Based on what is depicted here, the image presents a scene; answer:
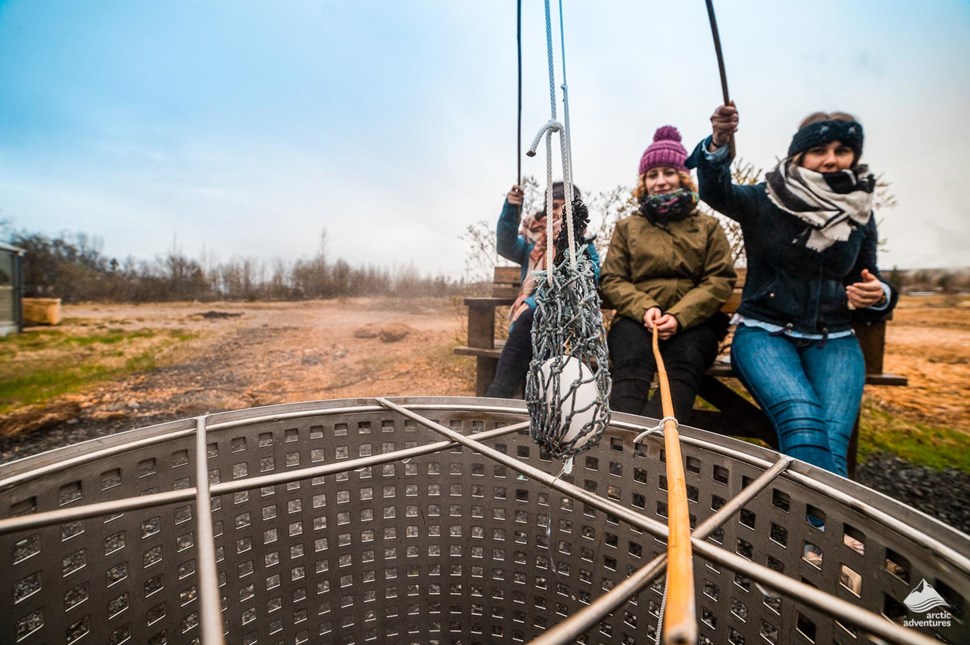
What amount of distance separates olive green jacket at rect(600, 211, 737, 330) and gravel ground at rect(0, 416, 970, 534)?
48.6 inches

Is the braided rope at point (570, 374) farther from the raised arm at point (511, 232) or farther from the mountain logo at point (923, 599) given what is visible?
the raised arm at point (511, 232)

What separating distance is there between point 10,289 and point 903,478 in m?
9.59

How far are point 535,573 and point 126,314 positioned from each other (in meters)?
9.66

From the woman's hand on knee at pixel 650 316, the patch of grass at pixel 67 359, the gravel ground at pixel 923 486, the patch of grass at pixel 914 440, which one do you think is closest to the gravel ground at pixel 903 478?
the gravel ground at pixel 923 486

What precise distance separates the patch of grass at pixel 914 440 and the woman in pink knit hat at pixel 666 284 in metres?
1.53

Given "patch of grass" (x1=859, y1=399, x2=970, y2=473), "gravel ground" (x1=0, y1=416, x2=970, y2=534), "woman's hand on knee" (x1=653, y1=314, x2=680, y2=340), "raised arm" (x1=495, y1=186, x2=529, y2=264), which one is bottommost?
"gravel ground" (x1=0, y1=416, x2=970, y2=534)

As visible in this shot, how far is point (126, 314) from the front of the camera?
7629mm

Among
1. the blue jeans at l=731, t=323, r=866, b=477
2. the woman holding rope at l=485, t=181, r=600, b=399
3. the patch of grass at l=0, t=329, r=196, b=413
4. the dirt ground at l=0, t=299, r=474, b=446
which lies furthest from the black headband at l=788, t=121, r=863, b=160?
the patch of grass at l=0, t=329, r=196, b=413

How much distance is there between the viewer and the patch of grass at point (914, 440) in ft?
6.84

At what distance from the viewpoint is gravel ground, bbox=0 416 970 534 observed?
5.21 ft

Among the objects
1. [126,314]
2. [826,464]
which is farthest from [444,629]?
[126,314]

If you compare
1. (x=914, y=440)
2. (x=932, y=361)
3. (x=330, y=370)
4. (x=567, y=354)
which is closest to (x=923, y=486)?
(x=914, y=440)

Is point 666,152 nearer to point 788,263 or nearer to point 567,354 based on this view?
point 788,263

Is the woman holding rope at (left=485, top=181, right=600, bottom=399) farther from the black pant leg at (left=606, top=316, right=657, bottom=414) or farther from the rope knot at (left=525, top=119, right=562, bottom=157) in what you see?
the rope knot at (left=525, top=119, right=562, bottom=157)
